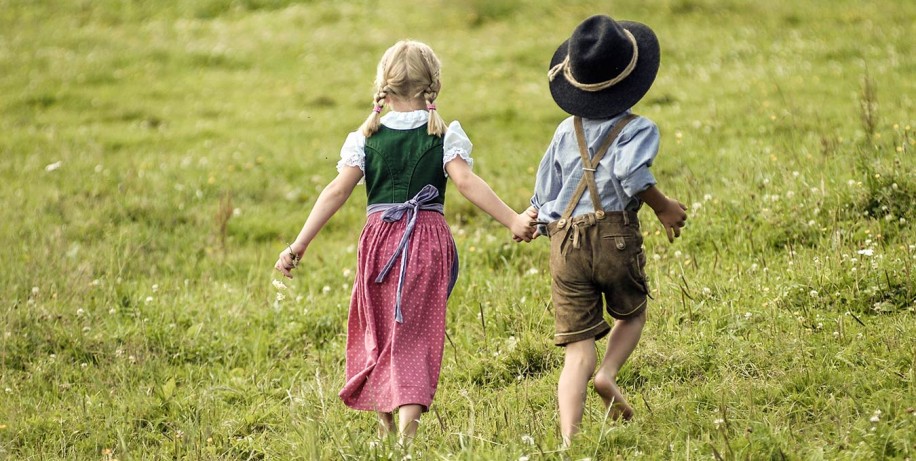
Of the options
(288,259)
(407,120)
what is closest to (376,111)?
(407,120)

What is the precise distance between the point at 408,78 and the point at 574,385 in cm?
163

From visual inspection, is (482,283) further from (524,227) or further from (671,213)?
(671,213)

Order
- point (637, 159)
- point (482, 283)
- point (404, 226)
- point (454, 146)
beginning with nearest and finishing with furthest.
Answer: point (637, 159)
point (454, 146)
point (404, 226)
point (482, 283)

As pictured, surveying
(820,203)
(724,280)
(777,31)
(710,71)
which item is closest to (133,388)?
(724,280)

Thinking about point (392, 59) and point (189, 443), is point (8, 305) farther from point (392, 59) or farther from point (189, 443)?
point (392, 59)

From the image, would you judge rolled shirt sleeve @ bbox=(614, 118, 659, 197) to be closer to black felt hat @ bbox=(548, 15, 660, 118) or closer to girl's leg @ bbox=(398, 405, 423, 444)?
black felt hat @ bbox=(548, 15, 660, 118)

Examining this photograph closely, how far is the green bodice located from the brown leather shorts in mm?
669

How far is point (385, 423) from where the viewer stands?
468cm

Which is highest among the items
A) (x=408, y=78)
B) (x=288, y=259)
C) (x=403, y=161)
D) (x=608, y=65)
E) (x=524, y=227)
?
(x=608, y=65)

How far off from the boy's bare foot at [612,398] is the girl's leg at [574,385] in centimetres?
6

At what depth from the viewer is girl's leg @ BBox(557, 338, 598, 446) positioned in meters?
4.16

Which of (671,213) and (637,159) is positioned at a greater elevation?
(637,159)

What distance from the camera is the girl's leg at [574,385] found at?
13.6ft

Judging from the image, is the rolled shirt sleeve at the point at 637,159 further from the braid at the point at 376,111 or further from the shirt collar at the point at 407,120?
the braid at the point at 376,111
